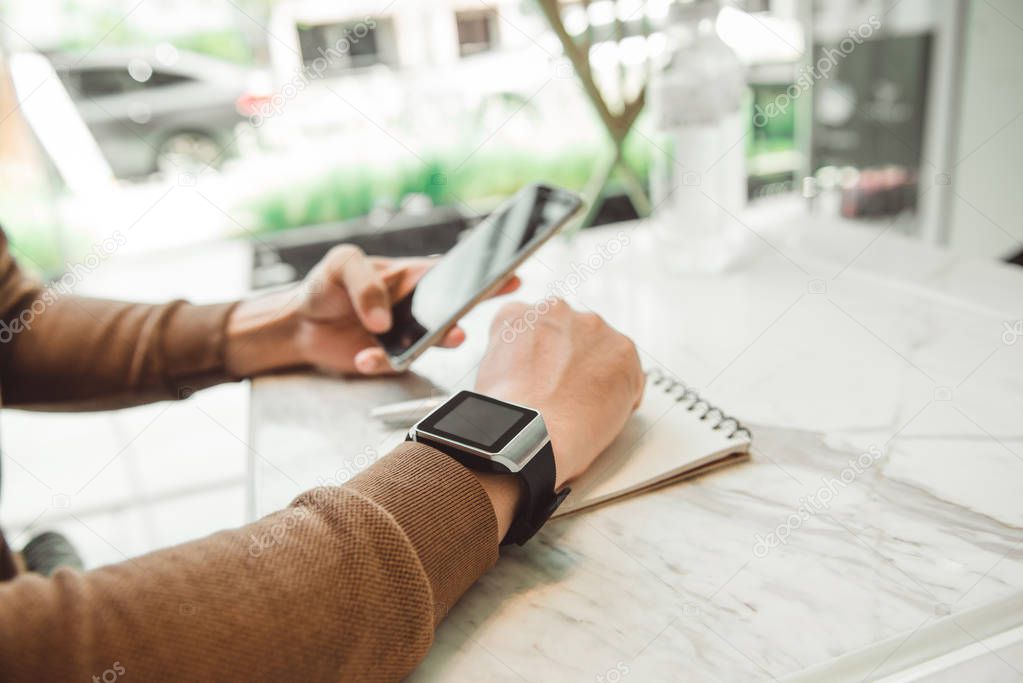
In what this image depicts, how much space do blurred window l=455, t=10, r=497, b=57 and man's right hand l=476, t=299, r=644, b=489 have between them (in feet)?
6.47

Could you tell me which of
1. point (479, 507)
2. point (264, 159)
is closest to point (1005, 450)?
point (479, 507)

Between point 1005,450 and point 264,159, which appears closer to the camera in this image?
point 1005,450

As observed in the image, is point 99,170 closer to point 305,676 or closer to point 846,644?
point 305,676

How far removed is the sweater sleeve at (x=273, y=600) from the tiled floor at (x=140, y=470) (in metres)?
1.04

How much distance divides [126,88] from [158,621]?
8.20 feet

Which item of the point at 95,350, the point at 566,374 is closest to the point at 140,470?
the point at 95,350

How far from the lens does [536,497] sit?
1.81ft

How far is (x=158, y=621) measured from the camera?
0.44 metres

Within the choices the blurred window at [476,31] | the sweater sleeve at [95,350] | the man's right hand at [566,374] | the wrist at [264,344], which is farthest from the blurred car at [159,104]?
the man's right hand at [566,374]

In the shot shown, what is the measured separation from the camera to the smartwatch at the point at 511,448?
54 cm

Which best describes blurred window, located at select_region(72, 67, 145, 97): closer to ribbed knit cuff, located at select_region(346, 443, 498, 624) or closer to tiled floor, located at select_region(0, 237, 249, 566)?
tiled floor, located at select_region(0, 237, 249, 566)

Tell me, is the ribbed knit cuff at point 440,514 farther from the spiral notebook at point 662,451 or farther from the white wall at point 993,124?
the white wall at point 993,124

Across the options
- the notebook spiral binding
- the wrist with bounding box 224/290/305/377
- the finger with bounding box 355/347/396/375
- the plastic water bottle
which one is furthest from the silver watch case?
the plastic water bottle

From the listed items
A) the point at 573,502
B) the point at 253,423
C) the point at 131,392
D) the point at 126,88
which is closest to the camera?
the point at 573,502
